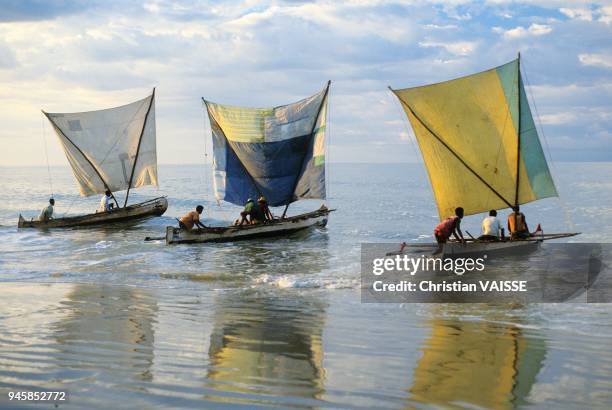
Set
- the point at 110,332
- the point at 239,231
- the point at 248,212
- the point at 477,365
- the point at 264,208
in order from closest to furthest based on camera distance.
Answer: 1. the point at 477,365
2. the point at 110,332
3. the point at 239,231
4. the point at 248,212
5. the point at 264,208

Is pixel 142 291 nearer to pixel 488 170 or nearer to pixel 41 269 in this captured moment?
pixel 41 269

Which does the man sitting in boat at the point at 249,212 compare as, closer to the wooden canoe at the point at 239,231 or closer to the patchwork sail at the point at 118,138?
the wooden canoe at the point at 239,231

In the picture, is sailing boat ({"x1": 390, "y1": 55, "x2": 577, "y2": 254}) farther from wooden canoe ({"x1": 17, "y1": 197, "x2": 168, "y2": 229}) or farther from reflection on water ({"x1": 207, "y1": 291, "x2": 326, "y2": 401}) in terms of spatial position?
wooden canoe ({"x1": 17, "y1": 197, "x2": 168, "y2": 229})

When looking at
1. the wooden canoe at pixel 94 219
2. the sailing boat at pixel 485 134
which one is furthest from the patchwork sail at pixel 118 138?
the sailing boat at pixel 485 134

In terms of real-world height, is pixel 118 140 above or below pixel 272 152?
above

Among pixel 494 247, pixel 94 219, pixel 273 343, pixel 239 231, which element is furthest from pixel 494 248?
pixel 94 219

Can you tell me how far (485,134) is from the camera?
21328mm

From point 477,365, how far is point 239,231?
64.0 feet

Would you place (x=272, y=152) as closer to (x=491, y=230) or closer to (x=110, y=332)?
(x=491, y=230)

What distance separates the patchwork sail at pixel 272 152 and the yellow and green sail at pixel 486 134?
8.78 metres

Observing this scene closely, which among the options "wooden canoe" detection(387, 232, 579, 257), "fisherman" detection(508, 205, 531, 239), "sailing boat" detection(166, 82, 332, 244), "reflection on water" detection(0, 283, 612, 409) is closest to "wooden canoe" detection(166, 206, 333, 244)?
"sailing boat" detection(166, 82, 332, 244)

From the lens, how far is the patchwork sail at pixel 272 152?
30000 millimetres

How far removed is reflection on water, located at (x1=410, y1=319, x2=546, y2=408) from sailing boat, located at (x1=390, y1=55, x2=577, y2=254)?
30.1 ft

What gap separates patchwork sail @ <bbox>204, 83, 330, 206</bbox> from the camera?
30000 mm
